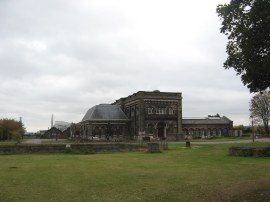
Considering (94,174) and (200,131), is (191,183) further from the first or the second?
(200,131)

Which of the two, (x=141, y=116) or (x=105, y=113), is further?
(x=105, y=113)

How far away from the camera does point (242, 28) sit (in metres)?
16.2

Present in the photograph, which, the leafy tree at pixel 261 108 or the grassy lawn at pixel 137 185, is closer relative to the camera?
the grassy lawn at pixel 137 185

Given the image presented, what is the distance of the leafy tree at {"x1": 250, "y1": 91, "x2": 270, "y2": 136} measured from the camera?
7688 cm

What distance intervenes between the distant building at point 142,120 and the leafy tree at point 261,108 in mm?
16842

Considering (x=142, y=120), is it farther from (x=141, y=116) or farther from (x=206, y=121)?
(x=206, y=121)

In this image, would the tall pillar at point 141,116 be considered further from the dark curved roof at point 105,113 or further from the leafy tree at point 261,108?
the leafy tree at point 261,108

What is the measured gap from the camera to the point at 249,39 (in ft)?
52.2

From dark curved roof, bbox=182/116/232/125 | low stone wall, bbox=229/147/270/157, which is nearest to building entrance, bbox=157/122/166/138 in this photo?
dark curved roof, bbox=182/116/232/125

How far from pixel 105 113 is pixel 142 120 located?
10.9m

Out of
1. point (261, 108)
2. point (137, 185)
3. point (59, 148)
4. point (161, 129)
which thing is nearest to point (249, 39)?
point (137, 185)

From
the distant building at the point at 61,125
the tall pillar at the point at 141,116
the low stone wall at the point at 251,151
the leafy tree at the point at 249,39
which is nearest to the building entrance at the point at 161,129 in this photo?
the tall pillar at the point at 141,116

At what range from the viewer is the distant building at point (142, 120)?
84.2 m

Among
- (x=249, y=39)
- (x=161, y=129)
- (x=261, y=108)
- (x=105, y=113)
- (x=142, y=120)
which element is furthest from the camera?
(x=105, y=113)
